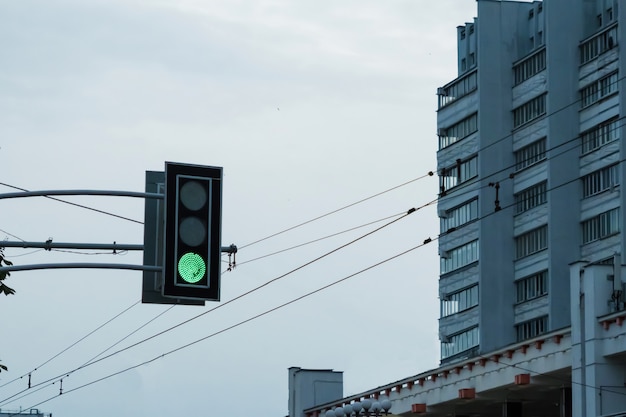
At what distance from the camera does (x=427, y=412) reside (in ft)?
194

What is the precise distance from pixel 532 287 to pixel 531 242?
A: 3.24m

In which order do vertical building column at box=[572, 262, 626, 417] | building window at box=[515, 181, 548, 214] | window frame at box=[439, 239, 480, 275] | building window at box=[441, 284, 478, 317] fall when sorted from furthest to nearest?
window frame at box=[439, 239, 480, 275] < building window at box=[441, 284, 478, 317] < building window at box=[515, 181, 548, 214] < vertical building column at box=[572, 262, 626, 417]

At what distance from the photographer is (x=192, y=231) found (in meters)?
17.2

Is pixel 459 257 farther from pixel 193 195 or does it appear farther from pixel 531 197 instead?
pixel 193 195

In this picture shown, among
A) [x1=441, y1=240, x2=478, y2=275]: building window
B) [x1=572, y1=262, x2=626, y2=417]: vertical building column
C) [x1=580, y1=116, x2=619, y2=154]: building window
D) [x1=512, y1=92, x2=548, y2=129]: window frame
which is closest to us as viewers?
[x1=572, y1=262, x2=626, y2=417]: vertical building column

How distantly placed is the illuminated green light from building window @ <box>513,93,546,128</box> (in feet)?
294

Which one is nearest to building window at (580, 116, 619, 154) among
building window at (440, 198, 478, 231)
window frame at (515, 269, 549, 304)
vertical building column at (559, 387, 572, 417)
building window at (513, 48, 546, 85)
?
building window at (513, 48, 546, 85)

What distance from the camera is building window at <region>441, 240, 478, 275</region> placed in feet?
363

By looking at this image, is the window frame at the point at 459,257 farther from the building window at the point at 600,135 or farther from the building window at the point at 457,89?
the building window at the point at 600,135

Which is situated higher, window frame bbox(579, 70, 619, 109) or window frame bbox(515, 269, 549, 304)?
window frame bbox(579, 70, 619, 109)

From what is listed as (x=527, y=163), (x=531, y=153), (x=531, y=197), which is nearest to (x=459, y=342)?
(x=531, y=197)

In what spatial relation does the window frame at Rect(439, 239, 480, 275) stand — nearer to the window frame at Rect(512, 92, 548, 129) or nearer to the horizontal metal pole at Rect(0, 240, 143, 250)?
the window frame at Rect(512, 92, 548, 129)

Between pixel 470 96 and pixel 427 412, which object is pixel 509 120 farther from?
pixel 427 412

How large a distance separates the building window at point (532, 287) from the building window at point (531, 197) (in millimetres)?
4916
